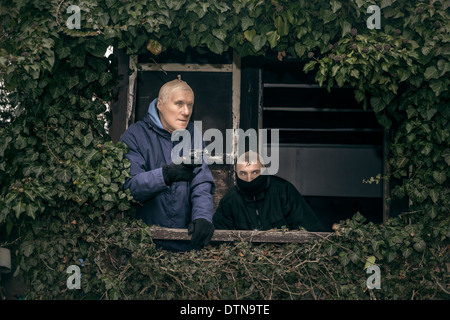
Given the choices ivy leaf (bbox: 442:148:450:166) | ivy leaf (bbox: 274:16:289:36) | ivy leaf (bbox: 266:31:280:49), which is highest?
ivy leaf (bbox: 274:16:289:36)

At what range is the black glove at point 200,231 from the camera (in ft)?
17.2

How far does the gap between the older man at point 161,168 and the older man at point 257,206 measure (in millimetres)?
328

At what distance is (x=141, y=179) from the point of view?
211 inches

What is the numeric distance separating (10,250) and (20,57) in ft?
5.98

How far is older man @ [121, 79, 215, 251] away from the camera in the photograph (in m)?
5.42

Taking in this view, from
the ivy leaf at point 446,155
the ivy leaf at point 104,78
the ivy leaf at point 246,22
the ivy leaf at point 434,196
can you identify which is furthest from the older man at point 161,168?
the ivy leaf at point 446,155

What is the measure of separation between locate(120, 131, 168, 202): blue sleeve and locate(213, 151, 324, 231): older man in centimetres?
80

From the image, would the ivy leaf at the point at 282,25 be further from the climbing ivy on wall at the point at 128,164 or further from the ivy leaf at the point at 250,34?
the ivy leaf at the point at 250,34

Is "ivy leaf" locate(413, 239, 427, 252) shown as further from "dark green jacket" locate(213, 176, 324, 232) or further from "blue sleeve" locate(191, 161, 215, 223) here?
"blue sleeve" locate(191, 161, 215, 223)

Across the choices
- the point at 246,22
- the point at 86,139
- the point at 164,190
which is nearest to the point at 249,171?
the point at 164,190

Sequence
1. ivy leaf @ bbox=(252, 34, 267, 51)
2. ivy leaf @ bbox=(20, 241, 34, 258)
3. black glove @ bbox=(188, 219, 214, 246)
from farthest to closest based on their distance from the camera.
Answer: ivy leaf @ bbox=(252, 34, 267, 51)
ivy leaf @ bbox=(20, 241, 34, 258)
black glove @ bbox=(188, 219, 214, 246)

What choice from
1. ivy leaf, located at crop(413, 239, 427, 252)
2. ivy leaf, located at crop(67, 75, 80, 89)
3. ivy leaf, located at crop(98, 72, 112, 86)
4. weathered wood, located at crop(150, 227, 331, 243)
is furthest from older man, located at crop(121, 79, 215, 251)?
ivy leaf, located at crop(413, 239, 427, 252)

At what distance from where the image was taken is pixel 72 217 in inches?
213

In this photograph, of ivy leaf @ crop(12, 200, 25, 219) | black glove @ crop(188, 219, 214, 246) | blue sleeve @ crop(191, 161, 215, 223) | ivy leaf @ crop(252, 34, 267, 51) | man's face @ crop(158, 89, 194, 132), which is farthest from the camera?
man's face @ crop(158, 89, 194, 132)
